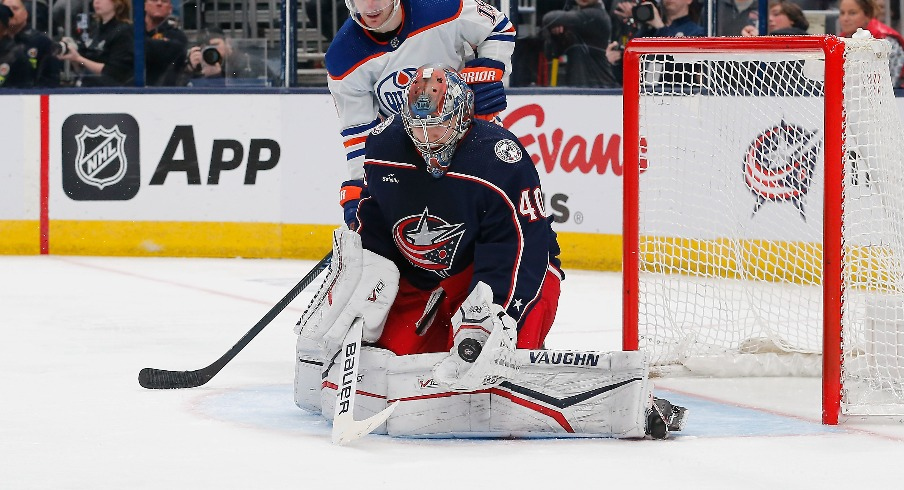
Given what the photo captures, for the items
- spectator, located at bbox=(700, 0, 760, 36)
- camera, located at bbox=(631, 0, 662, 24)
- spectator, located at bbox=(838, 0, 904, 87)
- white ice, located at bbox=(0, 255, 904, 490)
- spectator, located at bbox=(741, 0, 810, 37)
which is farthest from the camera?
camera, located at bbox=(631, 0, 662, 24)

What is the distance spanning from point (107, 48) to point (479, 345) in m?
4.83

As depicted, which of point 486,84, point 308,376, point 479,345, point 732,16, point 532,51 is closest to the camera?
point 479,345

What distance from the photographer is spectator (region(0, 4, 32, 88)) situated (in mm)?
7109

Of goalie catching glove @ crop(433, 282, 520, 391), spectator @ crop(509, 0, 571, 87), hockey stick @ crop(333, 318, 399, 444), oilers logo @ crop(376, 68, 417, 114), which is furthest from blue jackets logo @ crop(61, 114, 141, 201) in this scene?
goalie catching glove @ crop(433, 282, 520, 391)

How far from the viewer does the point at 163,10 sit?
23.0 feet

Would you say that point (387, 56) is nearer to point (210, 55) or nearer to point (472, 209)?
point (472, 209)

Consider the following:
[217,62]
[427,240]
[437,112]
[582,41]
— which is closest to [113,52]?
[217,62]

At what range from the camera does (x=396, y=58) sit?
362 centimetres

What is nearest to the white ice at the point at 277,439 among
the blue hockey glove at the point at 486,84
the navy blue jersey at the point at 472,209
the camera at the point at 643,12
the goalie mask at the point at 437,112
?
the navy blue jersey at the point at 472,209

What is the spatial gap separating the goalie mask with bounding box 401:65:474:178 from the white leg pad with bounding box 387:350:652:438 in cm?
41

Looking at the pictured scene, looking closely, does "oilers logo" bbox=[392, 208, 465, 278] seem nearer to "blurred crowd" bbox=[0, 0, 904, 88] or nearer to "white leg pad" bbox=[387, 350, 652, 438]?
"white leg pad" bbox=[387, 350, 652, 438]

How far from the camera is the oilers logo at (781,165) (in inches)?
189

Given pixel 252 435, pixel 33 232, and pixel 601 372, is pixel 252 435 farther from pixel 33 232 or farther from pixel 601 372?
pixel 33 232

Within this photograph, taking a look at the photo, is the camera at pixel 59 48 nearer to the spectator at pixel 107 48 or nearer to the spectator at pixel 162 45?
the spectator at pixel 107 48
